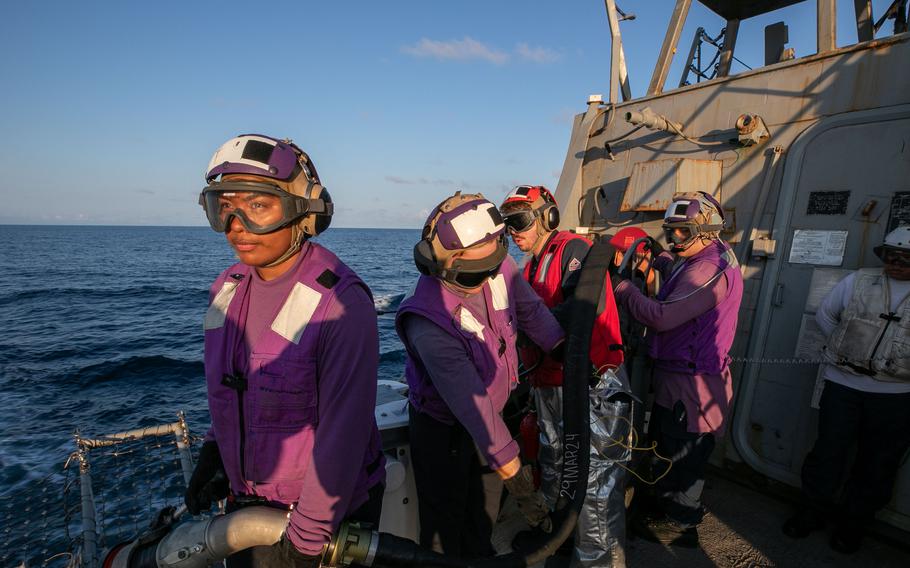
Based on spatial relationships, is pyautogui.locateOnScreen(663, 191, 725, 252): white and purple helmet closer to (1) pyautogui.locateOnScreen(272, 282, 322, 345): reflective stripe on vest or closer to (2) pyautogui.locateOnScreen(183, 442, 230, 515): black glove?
(1) pyautogui.locateOnScreen(272, 282, 322, 345): reflective stripe on vest

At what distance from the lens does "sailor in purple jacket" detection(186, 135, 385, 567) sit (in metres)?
1.56

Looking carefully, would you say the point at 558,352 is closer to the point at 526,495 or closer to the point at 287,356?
the point at 526,495

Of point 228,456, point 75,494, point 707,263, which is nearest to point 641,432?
point 707,263

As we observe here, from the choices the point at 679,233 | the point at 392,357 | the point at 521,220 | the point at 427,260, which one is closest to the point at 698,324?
the point at 679,233

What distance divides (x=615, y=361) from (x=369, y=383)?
1.57 metres

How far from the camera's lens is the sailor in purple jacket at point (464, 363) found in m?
1.96

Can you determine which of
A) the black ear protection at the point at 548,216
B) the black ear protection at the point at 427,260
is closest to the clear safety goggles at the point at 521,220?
the black ear protection at the point at 548,216

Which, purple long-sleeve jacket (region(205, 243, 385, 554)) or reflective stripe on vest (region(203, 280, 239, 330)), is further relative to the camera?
reflective stripe on vest (region(203, 280, 239, 330))

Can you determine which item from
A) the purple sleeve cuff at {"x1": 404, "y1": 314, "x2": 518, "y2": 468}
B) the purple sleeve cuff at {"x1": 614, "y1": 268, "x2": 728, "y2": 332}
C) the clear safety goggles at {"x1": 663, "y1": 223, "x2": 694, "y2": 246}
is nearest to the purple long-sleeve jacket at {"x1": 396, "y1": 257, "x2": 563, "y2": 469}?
the purple sleeve cuff at {"x1": 404, "y1": 314, "x2": 518, "y2": 468}

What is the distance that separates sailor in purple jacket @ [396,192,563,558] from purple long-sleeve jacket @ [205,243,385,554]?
1.32 feet

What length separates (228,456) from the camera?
173 cm

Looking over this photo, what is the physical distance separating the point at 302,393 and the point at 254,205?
691 mm

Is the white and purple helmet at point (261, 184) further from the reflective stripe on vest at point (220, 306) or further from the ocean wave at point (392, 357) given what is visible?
the ocean wave at point (392, 357)

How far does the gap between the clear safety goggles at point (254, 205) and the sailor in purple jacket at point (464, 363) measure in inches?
24.1
